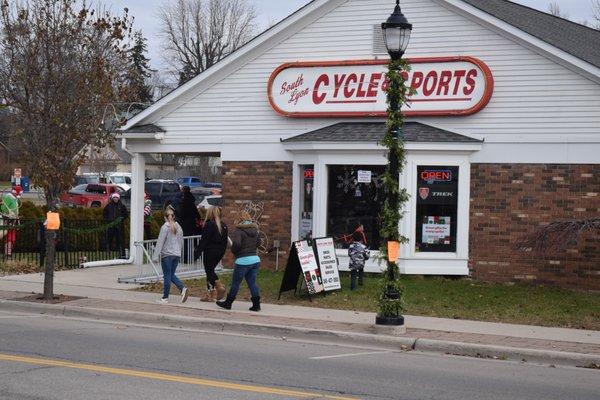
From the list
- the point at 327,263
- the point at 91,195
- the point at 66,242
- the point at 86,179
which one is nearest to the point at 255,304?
the point at 327,263

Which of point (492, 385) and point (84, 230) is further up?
point (84, 230)

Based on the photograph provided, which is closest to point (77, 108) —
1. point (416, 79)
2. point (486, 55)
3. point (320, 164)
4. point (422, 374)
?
point (320, 164)

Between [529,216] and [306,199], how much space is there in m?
4.85

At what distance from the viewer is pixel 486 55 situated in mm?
18328

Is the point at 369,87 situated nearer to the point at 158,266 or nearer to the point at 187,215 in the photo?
the point at 187,215

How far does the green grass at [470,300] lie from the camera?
1483 centimetres

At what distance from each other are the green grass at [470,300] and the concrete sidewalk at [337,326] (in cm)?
50

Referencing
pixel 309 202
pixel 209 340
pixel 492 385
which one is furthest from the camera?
pixel 309 202

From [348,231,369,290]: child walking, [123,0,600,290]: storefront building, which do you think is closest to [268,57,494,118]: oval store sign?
[123,0,600,290]: storefront building

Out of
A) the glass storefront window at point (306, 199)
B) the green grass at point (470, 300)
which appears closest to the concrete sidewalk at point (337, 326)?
the green grass at point (470, 300)

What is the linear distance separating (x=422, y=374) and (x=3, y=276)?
11.8 metres

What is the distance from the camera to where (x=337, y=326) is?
13.8 m

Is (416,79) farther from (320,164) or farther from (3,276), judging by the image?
(3,276)

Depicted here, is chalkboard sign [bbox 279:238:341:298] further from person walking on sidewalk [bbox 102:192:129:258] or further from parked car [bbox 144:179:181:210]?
parked car [bbox 144:179:181:210]
